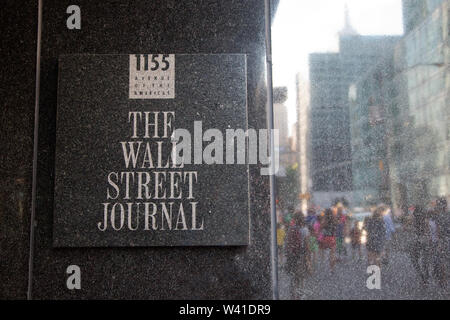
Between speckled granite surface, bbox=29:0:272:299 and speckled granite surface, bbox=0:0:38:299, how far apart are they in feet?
0.32

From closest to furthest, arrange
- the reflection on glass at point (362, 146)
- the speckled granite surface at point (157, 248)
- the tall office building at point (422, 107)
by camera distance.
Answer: the speckled granite surface at point (157, 248) → the reflection on glass at point (362, 146) → the tall office building at point (422, 107)

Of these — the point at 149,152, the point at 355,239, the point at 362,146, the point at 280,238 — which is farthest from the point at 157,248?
the point at 362,146

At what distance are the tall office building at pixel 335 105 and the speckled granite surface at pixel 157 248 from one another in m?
0.47

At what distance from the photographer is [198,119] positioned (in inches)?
152

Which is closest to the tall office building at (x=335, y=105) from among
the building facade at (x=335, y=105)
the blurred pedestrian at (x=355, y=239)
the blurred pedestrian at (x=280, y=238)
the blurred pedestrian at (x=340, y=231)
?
the building facade at (x=335, y=105)

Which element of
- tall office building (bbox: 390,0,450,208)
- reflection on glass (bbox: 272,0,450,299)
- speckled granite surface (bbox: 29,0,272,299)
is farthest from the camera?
tall office building (bbox: 390,0,450,208)

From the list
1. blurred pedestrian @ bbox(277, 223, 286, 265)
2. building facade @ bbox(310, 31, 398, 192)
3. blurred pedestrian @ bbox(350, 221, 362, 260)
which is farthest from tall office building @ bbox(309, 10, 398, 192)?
blurred pedestrian @ bbox(277, 223, 286, 265)

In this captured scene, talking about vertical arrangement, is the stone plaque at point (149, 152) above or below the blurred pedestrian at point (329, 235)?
above

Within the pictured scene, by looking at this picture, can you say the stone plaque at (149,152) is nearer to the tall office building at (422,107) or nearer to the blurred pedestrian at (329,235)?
the blurred pedestrian at (329,235)

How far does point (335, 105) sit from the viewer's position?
160 inches

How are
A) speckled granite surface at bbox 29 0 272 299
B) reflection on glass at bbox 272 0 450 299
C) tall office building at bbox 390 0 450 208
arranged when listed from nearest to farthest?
speckled granite surface at bbox 29 0 272 299, reflection on glass at bbox 272 0 450 299, tall office building at bbox 390 0 450 208

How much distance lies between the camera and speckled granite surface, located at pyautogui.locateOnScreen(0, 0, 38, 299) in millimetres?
3762

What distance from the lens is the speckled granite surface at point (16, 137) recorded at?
3.76 m

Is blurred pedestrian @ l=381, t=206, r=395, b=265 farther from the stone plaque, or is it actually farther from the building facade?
the stone plaque
